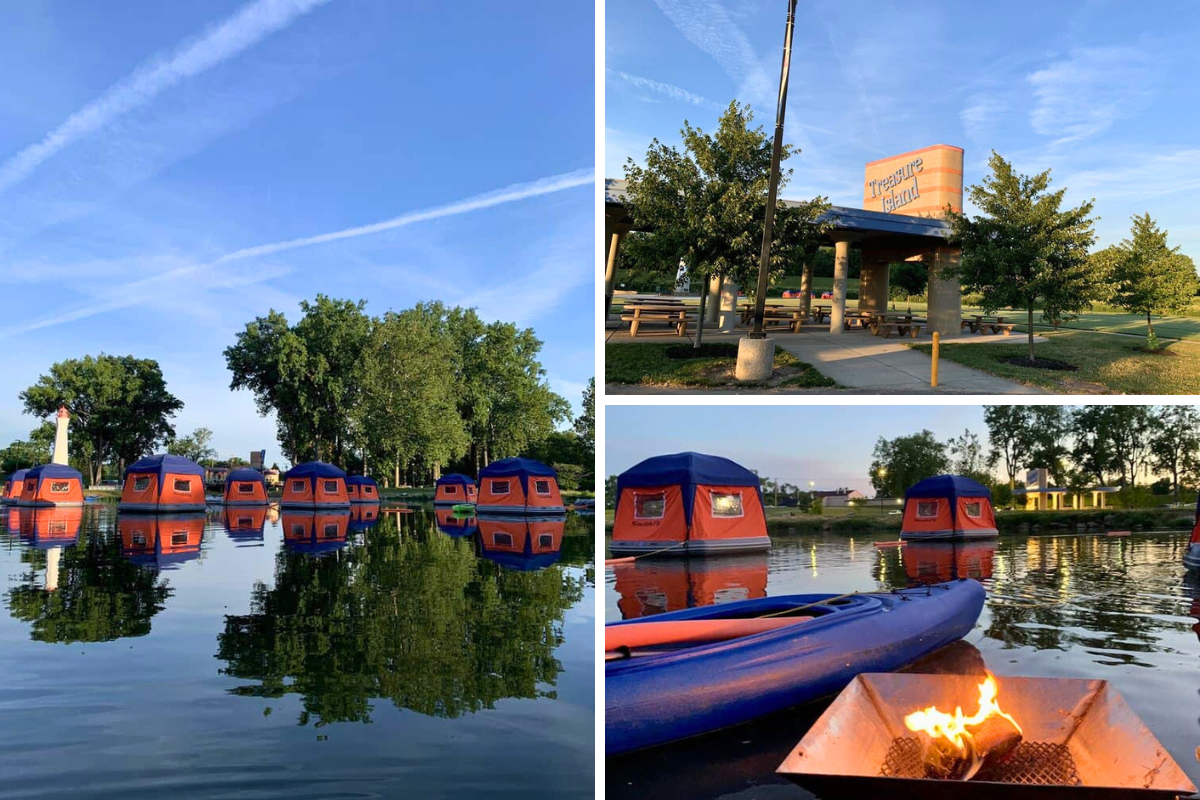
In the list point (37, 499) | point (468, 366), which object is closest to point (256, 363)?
point (468, 366)

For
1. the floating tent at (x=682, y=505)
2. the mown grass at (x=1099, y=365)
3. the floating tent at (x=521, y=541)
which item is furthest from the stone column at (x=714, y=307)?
the floating tent at (x=521, y=541)

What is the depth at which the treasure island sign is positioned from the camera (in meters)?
30.0

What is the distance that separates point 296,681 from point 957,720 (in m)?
5.54

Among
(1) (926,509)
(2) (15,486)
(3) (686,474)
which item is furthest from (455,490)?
(3) (686,474)

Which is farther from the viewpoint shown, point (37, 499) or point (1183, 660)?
point (37, 499)

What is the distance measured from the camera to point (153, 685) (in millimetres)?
7496

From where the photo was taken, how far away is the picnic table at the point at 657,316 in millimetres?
23375

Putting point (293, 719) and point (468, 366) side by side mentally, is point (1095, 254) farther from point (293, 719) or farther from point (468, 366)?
point (468, 366)

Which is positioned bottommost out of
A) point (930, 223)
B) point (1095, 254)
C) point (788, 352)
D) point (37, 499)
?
point (37, 499)

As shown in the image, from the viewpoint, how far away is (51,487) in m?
40.2

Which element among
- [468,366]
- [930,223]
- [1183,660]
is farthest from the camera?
[468,366]

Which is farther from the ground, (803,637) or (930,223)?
(930,223)

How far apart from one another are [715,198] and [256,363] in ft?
157

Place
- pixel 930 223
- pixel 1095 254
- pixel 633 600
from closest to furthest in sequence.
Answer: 1. pixel 633 600
2. pixel 1095 254
3. pixel 930 223
